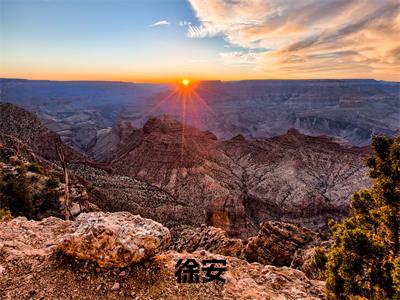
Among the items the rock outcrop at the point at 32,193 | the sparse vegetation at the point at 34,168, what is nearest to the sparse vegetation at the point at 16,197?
the rock outcrop at the point at 32,193

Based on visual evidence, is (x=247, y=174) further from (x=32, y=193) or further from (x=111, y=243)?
(x=111, y=243)

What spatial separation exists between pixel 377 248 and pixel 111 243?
835 cm

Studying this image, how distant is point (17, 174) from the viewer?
2619 centimetres

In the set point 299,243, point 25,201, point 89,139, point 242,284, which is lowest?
point 89,139

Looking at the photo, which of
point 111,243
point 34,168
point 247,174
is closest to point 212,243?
point 111,243

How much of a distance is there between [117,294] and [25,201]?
58.2 feet

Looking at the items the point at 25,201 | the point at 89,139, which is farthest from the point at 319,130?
the point at 25,201

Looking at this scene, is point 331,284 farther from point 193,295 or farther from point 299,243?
point 299,243

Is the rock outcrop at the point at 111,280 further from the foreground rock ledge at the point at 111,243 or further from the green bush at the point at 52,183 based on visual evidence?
the green bush at the point at 52,183

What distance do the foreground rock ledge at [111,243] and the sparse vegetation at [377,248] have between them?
241 inches

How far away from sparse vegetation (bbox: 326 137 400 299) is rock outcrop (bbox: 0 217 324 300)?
173 cm

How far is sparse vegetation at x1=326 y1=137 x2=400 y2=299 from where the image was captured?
9.51 meters

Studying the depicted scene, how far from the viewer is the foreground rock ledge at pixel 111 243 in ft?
32.7

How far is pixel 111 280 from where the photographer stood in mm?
9844
